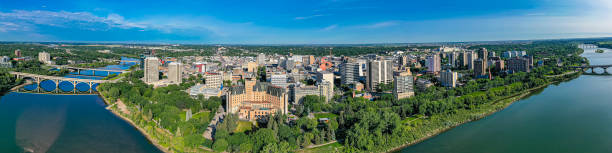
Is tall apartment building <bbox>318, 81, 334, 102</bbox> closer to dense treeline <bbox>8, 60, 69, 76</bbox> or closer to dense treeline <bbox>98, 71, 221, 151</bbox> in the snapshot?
dense treeline <bbox>98, 71, 221, 151</bbox>

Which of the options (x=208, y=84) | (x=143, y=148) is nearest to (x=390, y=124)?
(x=143, y=148)

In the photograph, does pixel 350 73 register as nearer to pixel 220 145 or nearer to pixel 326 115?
pixel 326 115

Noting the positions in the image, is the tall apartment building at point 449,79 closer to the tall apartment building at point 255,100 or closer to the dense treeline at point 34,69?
the tall apartment building at point 255,100

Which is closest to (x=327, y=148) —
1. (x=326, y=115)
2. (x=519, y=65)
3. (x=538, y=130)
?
(x=326, y=115)

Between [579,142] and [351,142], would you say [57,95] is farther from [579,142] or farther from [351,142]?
[579,142]

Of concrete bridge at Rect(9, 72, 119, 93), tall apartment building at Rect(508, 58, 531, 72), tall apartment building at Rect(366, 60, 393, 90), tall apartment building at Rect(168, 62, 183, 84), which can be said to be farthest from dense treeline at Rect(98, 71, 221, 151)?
tall apartment building at Rect(508, 58, 531, 72)

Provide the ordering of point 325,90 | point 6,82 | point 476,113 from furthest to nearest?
point 6,82
point 325,90
point 476,113

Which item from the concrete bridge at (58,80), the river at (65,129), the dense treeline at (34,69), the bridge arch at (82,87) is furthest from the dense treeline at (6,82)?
the river at (65,129)
